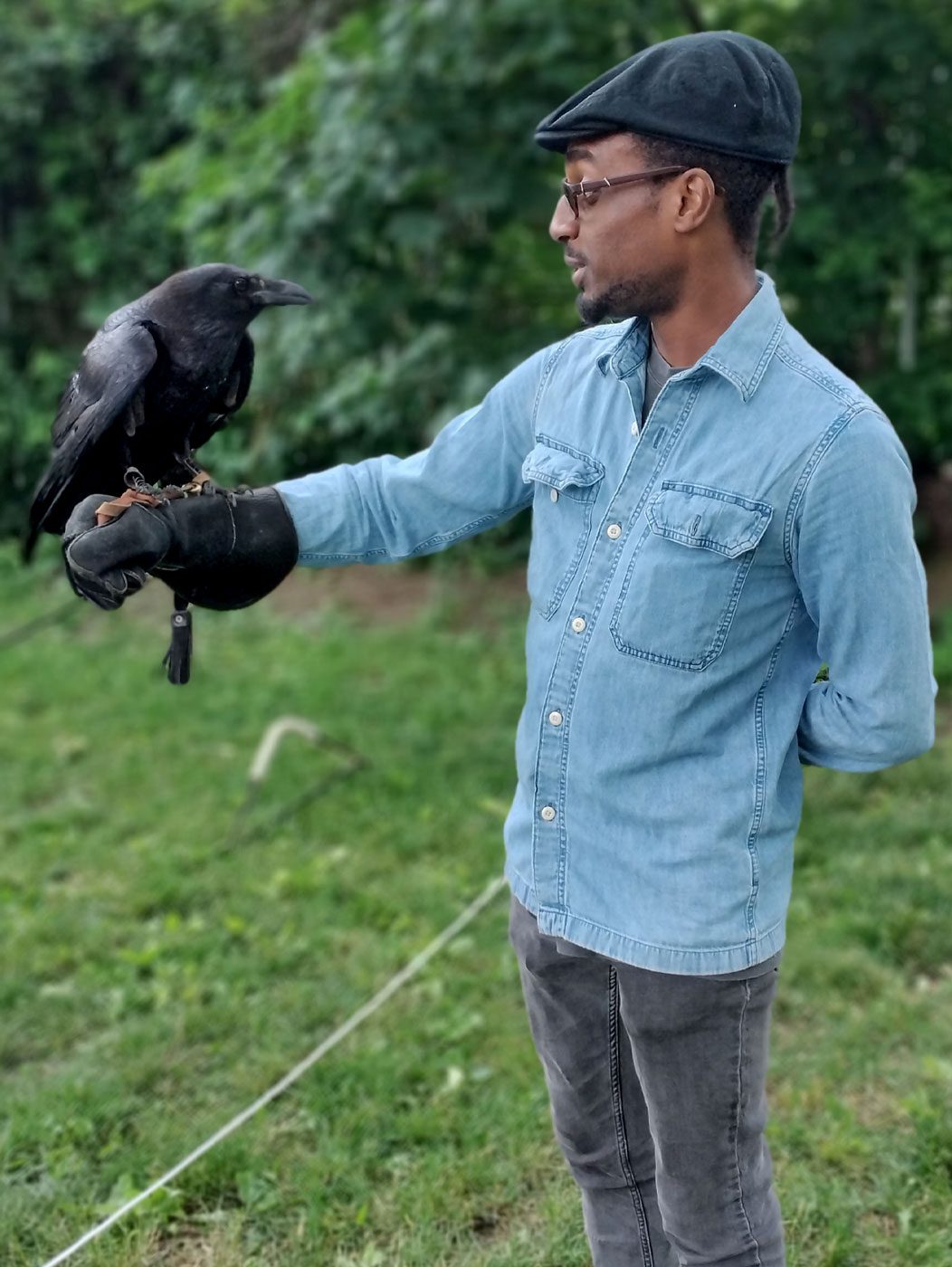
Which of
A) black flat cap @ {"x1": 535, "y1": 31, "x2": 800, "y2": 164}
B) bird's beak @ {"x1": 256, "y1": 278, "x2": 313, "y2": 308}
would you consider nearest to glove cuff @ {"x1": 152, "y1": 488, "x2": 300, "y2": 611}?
bird's beak @ {"x1": 256, "y1": 278, "x2": 313, "y2": 308}

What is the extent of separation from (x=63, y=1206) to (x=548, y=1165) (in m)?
1.07

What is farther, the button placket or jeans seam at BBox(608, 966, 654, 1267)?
jeans seam at BBox(608, 966, 654, 1267)

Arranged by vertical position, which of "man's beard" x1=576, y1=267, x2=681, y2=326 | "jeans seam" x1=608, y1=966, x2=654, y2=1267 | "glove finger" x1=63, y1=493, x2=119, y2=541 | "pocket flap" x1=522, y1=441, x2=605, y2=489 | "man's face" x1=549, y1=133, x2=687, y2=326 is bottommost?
"jeans seam" x1=608, y1=966, x2=654, y2=1267

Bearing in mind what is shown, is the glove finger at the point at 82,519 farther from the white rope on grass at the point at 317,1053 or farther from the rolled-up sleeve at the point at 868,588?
the white rope on grass at the point at 317,1053

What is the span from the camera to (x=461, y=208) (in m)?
5.49

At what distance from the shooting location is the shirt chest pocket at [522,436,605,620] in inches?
72.9

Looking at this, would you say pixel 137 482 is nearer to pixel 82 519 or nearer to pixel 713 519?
pixel 82 519

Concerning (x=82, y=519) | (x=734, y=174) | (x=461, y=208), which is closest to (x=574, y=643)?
(x=734, y=174)

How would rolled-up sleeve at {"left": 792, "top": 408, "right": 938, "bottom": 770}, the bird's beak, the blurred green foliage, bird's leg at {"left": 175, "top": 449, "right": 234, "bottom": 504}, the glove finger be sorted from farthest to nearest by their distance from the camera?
the blurred green foliage < the bird's beak < bird's leg at {"left": 175, "top": 449, "right": 234, "bottom": 504} < the glove finger < rolled-up sleeve at {"left": 792, "top": 408, "right": 938, "bottom": 770}

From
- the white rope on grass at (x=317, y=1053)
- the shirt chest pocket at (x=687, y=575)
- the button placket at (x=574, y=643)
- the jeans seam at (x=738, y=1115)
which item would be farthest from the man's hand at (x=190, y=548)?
the white rope on grass at (x=317, y=1053)

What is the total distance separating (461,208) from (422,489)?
3.73 m

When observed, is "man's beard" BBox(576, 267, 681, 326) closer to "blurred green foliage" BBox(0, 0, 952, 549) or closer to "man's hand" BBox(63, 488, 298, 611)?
"man's hand" BBox(63, 488, 298, 611)

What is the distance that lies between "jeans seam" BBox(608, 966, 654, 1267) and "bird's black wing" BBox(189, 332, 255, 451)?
1.24 meters

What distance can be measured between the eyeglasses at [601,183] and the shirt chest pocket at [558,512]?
348mm
